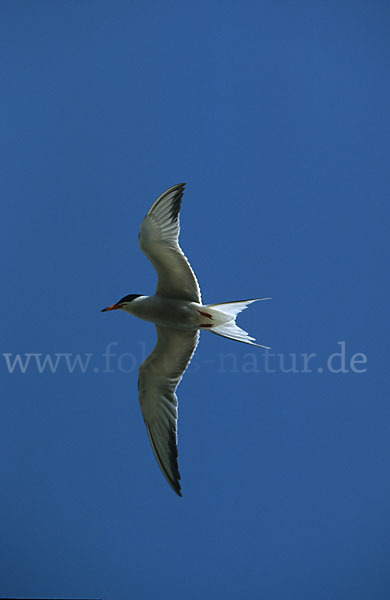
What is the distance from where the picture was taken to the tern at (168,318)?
13.5ft

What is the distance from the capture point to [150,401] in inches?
176

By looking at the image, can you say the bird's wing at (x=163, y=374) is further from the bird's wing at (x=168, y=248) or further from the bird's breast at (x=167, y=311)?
the bird's wing at (x=168, y=248)

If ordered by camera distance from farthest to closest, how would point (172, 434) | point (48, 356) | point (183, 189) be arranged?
point (48, 356), point (172, 434), point (183, 189)

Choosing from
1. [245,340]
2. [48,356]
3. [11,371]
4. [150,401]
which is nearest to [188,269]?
[245,340]

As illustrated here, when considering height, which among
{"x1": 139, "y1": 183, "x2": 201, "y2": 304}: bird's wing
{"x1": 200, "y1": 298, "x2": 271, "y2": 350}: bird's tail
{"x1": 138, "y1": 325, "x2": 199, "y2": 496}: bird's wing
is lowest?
{"x1": 138, "y1": 325, "x2": 199, "y2": 496}: bird's wing

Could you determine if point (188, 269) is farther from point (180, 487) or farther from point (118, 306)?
point (180, 487)

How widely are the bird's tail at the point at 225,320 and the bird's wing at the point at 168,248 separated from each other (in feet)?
0.52

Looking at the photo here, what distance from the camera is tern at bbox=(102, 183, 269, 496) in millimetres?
4121

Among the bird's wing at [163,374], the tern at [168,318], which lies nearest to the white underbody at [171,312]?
the tern at [168,318]

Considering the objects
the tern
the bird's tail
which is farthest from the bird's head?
the bird's tail

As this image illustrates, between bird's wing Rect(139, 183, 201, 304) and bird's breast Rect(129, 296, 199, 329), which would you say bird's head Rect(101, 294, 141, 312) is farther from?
bird's wing Rect(139, 183, 201, 304)

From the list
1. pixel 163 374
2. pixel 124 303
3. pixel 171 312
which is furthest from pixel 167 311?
pixel 163 374

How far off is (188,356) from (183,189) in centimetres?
113

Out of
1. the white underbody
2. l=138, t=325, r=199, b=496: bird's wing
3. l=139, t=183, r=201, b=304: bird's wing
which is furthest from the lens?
l=138, t=325, r=199, b=496: bird's wing
